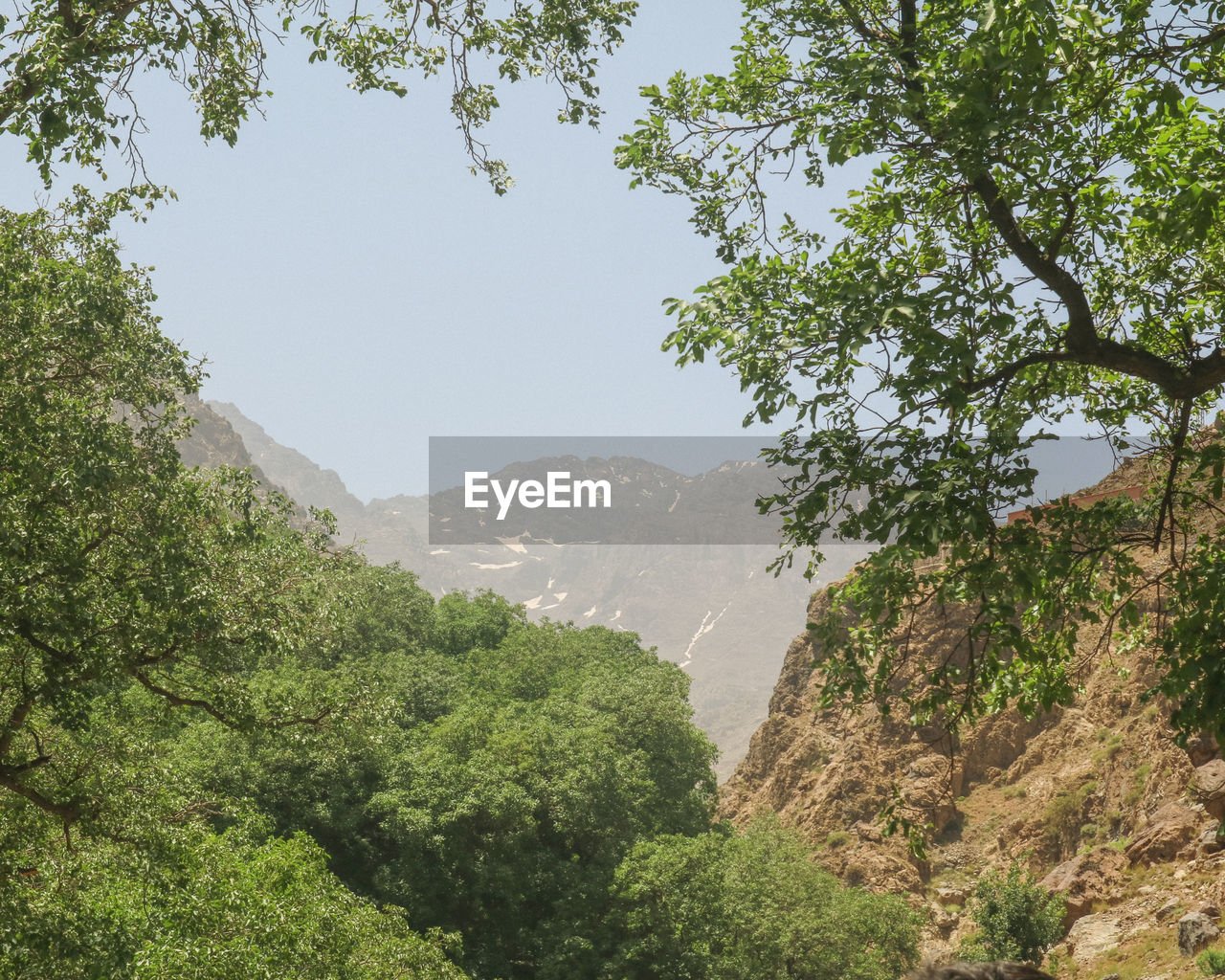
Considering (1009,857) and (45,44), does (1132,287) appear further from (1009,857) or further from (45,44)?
(1009,857)

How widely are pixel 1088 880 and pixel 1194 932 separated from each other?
867cm

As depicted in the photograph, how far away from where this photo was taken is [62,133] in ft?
19.6

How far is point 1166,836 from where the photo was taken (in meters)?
26.9

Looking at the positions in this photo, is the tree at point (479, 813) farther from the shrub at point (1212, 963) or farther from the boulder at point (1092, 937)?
the shrub at point (1212, 963)

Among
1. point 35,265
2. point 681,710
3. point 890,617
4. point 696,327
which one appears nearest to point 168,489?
point 35,265

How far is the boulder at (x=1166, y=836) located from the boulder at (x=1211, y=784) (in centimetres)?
117

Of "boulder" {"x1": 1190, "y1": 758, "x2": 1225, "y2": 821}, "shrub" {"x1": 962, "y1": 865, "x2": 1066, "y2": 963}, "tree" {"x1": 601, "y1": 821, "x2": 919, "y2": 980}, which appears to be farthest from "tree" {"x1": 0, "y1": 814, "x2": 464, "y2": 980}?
"boulder" {"x1": 1190, "y1": 758, "x2": 1225, "y2": 821}

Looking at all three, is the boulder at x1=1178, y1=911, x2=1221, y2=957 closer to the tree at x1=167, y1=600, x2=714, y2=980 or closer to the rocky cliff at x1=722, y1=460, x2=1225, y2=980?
the rocky cliff at x1=722, y1=460, x2=1225, y2=980

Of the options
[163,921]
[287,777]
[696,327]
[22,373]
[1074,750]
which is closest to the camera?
[696,327]

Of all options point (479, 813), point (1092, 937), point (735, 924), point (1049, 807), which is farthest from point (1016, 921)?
point (479, 813)

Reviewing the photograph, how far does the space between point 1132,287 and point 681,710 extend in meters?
25.8

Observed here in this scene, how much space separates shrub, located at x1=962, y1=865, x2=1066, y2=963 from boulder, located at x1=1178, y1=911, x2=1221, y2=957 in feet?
19.9

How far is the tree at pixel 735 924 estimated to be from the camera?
73.2 feet

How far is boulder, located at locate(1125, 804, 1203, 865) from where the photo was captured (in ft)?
86.9
